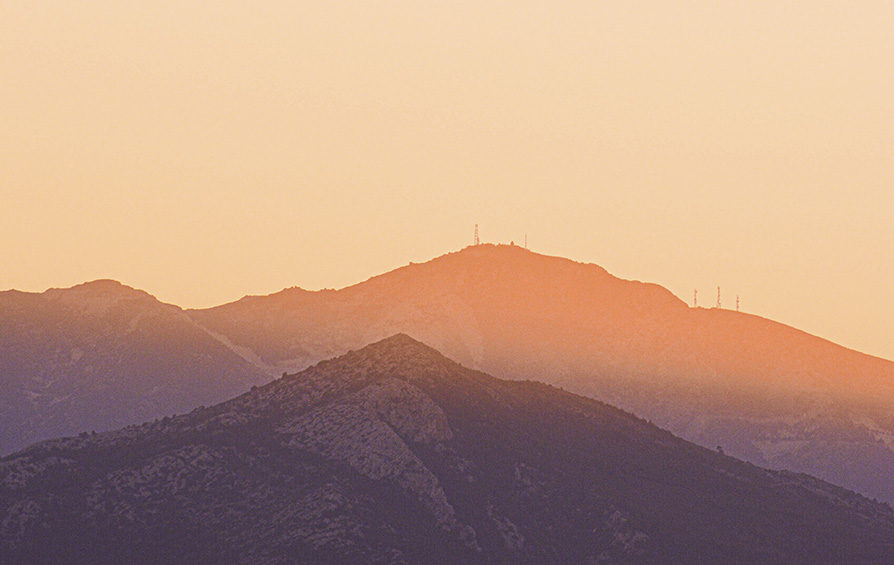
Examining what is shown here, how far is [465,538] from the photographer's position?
166m

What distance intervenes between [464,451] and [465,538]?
60.4ft

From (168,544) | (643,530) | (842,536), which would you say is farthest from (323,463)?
(842,536)

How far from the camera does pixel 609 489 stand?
181750 mm

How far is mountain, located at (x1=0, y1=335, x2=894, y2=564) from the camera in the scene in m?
158

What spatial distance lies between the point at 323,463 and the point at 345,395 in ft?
53.4

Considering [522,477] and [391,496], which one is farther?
[522,477]

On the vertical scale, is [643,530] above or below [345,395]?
below

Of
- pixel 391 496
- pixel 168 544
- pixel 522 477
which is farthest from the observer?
pixel 522 477

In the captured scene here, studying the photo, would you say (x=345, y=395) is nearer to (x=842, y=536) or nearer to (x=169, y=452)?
(x=169, y=452)

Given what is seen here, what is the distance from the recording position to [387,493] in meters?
170

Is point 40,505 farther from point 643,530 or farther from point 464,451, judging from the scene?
point 643,530

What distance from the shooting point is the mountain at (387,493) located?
15788 cm

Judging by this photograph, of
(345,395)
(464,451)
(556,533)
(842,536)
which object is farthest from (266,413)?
(842,536)

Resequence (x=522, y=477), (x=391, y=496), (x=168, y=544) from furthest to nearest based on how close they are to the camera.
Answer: (x=522, y=477)
(x=391, y=496)
(x=168, y=544)
